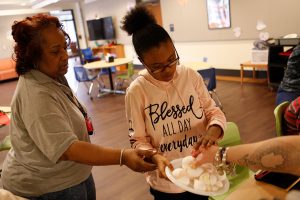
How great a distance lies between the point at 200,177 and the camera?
101cm

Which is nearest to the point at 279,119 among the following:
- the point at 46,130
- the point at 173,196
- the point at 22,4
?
the point at 173,196

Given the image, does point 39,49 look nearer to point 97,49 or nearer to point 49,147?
point 49,147

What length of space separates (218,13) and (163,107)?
5687 mm

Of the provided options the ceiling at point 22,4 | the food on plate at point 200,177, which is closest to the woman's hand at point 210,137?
the food on plate at point 200,177

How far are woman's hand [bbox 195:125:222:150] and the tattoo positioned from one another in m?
0.18

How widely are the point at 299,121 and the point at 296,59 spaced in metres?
1.55

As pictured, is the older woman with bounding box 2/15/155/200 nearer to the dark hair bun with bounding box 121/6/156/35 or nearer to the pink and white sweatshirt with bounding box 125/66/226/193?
the pink and white sweatshirt with bounding box 125/66/226/193

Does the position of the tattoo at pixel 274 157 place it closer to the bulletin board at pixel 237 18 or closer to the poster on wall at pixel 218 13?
the bulletin board at pixel 237 18

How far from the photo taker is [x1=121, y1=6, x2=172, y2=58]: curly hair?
114cm

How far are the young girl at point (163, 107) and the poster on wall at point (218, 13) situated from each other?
5.45m

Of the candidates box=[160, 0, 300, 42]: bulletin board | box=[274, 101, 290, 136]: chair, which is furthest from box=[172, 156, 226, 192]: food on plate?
box=[160, 0, 300, 42]: bulletin board

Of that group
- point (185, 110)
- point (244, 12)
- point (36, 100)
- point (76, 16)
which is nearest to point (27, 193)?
point (36, 100)

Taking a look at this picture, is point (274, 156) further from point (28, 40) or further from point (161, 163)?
point (28, 40)

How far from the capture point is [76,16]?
1240cm
